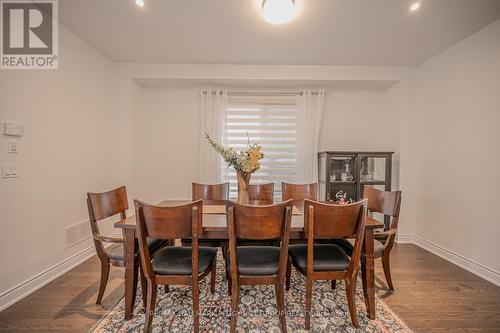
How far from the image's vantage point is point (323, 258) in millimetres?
1640

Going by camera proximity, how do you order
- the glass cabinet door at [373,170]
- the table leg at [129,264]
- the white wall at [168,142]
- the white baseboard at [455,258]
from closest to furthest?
1. the table leg at [129,264]
2. the white baseboard at [455,258]
3. the glass cabinet door at [373,170]
4. the white wall at [168,142]

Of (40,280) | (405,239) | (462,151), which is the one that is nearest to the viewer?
(40,280)

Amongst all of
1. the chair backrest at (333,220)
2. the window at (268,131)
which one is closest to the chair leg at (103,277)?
the chair backrest at (333,220)

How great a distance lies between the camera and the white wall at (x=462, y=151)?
2250 millimetres

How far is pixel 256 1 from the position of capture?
77.6 inches

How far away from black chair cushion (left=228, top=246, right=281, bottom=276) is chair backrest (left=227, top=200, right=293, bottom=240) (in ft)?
0.92

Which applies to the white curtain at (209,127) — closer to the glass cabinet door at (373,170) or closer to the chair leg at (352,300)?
the glass cabinet door at (373,170)

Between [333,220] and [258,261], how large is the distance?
0.61 metres

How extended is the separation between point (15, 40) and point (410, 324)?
415 centimetres

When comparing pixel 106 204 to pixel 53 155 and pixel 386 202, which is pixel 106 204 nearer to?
pixel 53 155

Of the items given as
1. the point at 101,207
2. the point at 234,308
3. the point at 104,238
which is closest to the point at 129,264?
the point at 104,238

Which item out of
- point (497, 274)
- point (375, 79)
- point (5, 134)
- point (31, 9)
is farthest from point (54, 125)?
point (497, 274)

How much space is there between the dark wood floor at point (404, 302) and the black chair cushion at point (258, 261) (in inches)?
44.5

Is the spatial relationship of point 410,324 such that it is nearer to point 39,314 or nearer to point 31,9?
point 39,314
